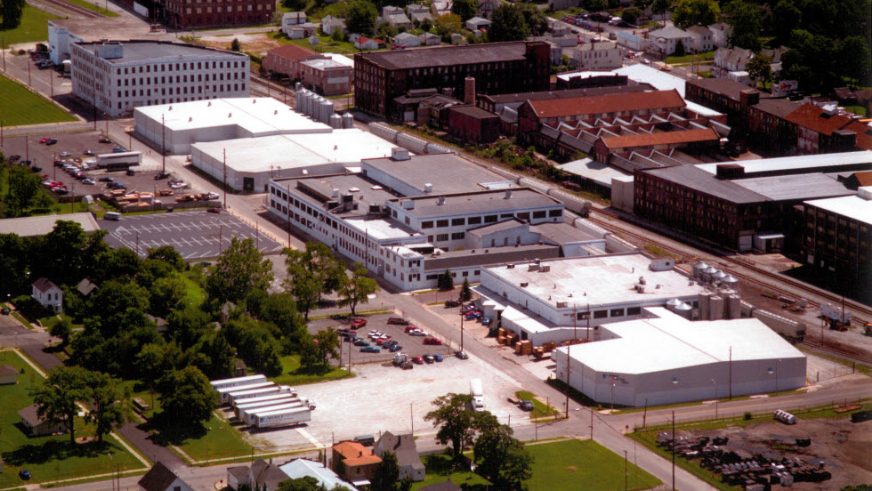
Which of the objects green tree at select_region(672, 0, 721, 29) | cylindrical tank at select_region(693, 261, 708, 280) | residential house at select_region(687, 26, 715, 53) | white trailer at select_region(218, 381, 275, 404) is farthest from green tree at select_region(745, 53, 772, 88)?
white trailer at select_region(218, 381, 275, 404)

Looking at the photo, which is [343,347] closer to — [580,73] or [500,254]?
[500,254]

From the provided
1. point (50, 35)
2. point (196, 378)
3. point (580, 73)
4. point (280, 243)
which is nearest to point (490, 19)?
point (580, 73)

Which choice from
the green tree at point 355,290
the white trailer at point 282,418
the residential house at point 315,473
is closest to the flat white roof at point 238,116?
the green tree at point 355,290

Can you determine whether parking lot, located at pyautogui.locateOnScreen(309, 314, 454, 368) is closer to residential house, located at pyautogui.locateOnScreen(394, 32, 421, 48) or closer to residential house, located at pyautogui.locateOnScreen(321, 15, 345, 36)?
residential house, located at pyautogui.locateOnScreen(394, 32, 421, 48)

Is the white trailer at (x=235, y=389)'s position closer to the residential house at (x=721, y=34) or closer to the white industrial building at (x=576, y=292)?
the white industrial building at (x=576, y=292)

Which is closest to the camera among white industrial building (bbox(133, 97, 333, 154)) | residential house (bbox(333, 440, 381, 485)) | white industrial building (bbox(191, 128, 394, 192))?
residential house (bbox(333, 440, 381, 485))

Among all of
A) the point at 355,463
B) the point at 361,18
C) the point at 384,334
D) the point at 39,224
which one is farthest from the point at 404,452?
the point at 361,18

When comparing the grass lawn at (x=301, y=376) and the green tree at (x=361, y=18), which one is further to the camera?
the green tree at (x=361, y=18)
